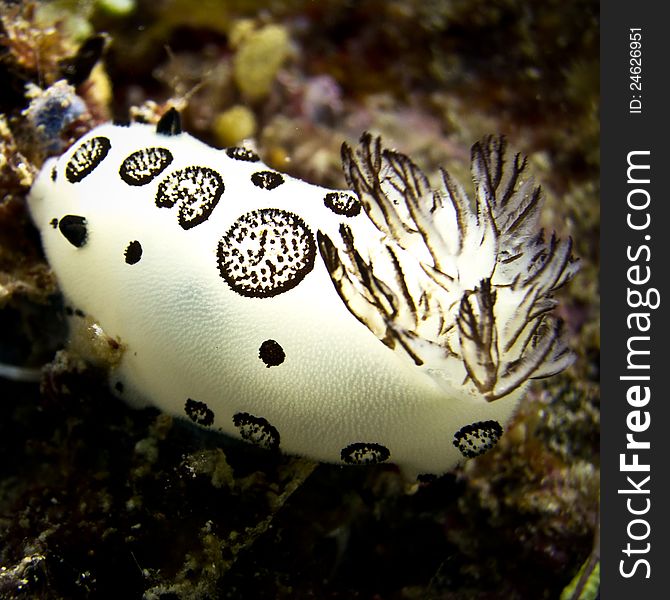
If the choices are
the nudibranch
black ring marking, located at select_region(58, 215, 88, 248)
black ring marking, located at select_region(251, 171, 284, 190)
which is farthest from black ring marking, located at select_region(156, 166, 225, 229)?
black ring marking, located at select_region(58, 215, 88, 248)

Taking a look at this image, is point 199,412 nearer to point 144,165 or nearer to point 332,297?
point 332,297

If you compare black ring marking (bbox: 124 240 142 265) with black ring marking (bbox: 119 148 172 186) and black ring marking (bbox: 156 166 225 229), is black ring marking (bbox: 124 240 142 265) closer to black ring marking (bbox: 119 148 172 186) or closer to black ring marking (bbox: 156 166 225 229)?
black ring marking (bbox: 156 166 225 229)

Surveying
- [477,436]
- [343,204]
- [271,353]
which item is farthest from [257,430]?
[343,204]

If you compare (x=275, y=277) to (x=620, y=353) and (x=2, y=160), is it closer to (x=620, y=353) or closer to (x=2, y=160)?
(x=2, y=160)

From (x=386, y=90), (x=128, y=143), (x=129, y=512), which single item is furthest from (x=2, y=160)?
(x=386, y=90)

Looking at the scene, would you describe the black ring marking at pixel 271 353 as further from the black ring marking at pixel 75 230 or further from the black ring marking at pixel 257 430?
the black ring marking at pixel 75 230

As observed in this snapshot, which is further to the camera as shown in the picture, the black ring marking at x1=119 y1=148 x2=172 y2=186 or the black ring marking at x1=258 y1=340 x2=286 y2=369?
the black ring marking at x1=119 y1=148 x2=172 y2=186

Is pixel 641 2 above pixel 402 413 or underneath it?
above
